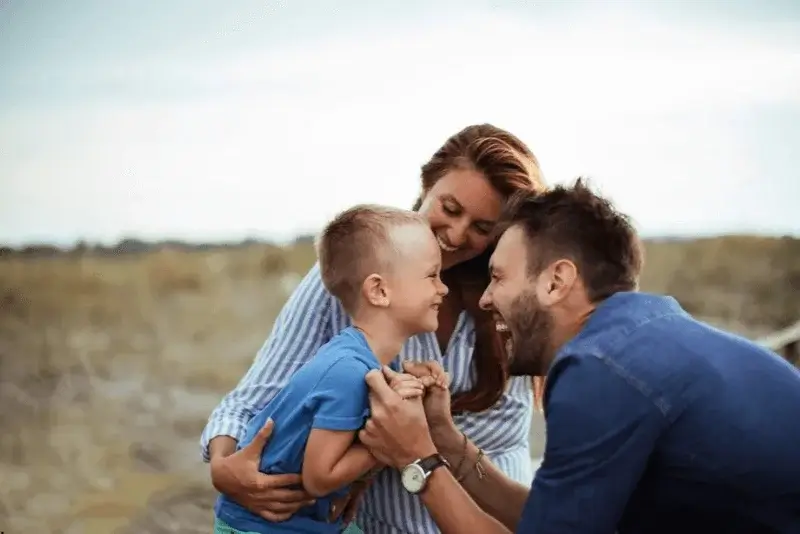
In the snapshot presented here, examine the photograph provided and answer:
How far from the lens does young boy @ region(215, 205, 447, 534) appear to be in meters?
1.58

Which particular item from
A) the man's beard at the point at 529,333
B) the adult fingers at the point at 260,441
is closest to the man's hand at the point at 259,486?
the adult fingers at the point at 260,441

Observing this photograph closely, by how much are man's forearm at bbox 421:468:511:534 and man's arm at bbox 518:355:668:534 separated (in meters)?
0.27

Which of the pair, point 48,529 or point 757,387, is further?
point 48,529

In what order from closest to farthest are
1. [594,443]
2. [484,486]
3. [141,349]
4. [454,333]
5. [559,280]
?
[594,443] < [559,280] < [484,486] < [454,333] < [141,349]

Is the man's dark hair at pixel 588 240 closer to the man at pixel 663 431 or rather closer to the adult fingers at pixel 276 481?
the man at pixel 663 431

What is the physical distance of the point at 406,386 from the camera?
1618 millimetres

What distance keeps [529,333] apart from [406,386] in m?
0.23

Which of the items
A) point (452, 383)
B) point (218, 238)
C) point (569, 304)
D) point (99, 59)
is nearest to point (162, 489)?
point (218, 238)

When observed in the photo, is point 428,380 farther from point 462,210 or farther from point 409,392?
point 462,210

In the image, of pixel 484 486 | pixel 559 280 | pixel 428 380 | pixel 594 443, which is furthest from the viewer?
pixel 484 486

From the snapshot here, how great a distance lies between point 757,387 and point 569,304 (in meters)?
0.29

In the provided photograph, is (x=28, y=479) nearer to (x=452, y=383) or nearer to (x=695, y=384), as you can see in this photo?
(x=452, y=383)

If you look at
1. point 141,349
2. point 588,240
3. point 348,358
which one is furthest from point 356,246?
point 141,349

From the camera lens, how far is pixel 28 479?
19.1ft
